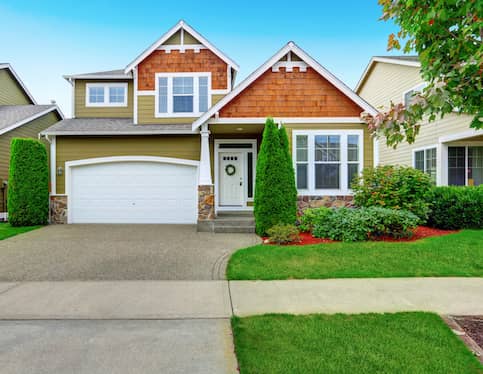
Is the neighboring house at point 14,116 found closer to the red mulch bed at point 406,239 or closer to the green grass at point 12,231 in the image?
the green grass at point 12,231

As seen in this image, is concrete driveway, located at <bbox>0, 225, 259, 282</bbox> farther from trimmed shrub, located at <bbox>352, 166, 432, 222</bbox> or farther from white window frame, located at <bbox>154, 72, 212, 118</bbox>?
white window frame, located at <bbox>154, 72, 212, 118</bbox>

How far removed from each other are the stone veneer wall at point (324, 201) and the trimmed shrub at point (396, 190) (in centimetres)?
68

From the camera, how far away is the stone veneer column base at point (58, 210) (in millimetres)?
11672

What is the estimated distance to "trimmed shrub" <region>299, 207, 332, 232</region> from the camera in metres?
8.96

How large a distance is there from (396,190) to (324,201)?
219cm

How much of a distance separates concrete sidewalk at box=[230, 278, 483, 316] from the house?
522 centimetres

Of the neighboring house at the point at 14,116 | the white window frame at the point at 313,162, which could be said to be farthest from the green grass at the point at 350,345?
the neighboring house at the point at 14,116

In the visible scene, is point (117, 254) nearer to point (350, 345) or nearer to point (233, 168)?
point (350, 345)

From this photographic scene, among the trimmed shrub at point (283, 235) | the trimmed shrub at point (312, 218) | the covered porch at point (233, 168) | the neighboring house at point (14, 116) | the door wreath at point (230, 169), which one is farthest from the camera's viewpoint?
the neighboring house at point (14, 116)

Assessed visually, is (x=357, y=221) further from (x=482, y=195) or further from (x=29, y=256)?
(x=29, y=256)

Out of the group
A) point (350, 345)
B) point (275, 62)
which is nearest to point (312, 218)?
point (275, 62)

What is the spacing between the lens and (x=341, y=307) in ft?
14.0

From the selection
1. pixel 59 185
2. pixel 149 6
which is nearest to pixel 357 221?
pixel 59 185

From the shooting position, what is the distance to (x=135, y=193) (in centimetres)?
1182
